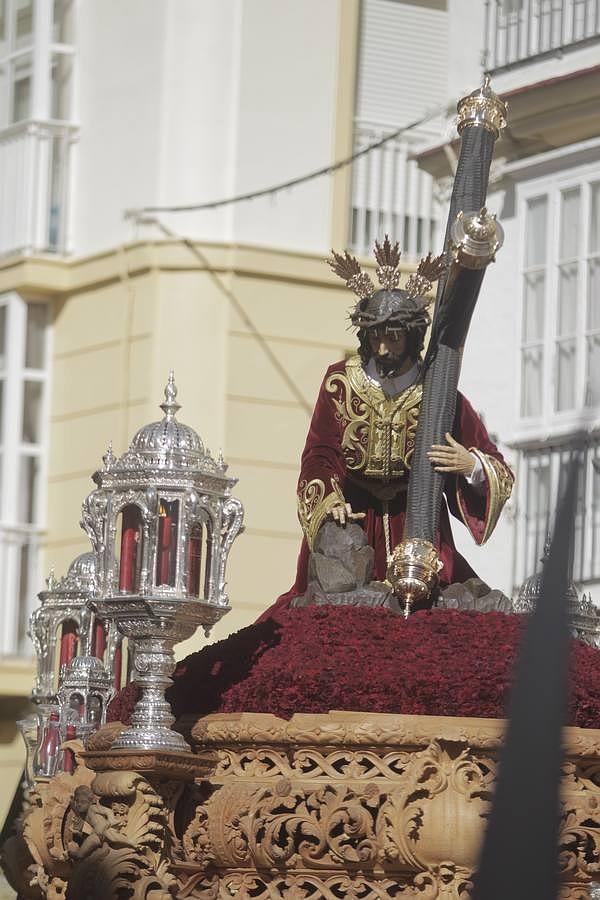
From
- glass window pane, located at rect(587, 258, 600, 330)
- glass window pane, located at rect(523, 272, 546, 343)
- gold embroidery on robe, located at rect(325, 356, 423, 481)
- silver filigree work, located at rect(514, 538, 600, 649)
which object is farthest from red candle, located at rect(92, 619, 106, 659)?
glass window pane, located at rect(523, 272, 546, 343)

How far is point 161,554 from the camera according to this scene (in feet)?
28.1

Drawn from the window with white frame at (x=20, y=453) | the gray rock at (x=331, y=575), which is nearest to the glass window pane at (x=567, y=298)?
the window with white frame at (x=20, y=453)

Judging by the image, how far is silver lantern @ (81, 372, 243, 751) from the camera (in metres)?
8.50

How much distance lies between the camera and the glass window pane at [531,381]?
1792 centimetres

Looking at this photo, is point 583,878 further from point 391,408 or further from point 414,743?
point 391,408

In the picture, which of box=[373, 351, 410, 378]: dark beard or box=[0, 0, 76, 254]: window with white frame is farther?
box=[0, 0, 76, 254]: window with white frame

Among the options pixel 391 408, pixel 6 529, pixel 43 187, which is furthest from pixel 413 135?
pixel 391 408

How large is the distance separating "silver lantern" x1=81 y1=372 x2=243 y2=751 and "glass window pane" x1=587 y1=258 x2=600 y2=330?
930 cm

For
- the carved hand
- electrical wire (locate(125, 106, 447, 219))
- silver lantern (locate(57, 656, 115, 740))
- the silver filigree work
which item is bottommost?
silver lantern (locate(57, 656, 115, 740))

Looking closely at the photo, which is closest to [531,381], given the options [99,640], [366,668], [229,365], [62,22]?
[229,365]

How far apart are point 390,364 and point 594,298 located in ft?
27.3

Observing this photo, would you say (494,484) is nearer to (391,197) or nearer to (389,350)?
(389,350)

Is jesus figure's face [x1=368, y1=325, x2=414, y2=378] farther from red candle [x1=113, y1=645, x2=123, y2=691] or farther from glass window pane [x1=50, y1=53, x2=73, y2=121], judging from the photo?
glass window pane [x1=50, y1=53, x2=73, y2=121]

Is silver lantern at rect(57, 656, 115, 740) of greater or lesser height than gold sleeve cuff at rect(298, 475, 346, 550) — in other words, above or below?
below
